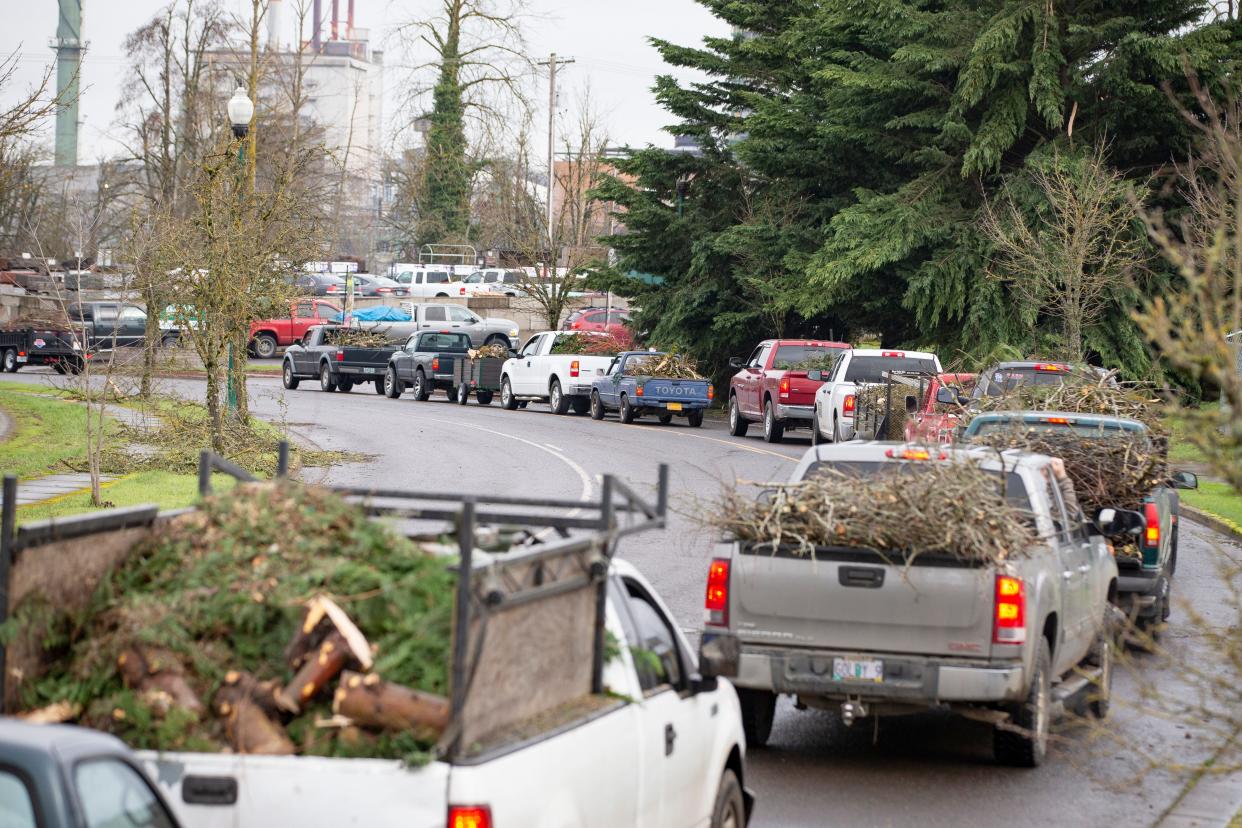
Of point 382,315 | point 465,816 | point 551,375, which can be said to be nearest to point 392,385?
point 551,375

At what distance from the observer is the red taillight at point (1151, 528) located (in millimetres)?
13059

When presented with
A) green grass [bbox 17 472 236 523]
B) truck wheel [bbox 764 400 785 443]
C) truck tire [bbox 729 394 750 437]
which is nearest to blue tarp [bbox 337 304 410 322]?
truck tire [bbox 729 394 750 437]

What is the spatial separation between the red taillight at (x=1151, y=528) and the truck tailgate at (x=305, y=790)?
32.2ft

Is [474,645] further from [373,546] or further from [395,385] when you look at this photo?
[395,385]

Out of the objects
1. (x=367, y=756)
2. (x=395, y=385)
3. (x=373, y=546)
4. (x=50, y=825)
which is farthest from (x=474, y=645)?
(x=395, y=385)

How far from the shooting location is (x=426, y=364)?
1769 inches

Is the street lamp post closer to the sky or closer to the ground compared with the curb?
closer to the sky

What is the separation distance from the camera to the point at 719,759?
6547 millimetres

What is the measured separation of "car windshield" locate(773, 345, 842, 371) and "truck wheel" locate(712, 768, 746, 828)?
25095 mm

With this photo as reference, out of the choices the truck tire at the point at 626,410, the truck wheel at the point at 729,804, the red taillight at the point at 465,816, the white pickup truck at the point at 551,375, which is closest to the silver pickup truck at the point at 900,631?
the truck wheel at the point at 729,804

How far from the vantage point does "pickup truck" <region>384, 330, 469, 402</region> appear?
44.8 metres

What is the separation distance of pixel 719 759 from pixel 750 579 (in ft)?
8.07

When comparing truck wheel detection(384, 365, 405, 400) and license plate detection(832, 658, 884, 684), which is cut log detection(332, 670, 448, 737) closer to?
license plate detection(832, 658, 884, 684)

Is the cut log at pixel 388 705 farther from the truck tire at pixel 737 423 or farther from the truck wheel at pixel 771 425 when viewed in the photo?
the truck tire at pixel 737 423
